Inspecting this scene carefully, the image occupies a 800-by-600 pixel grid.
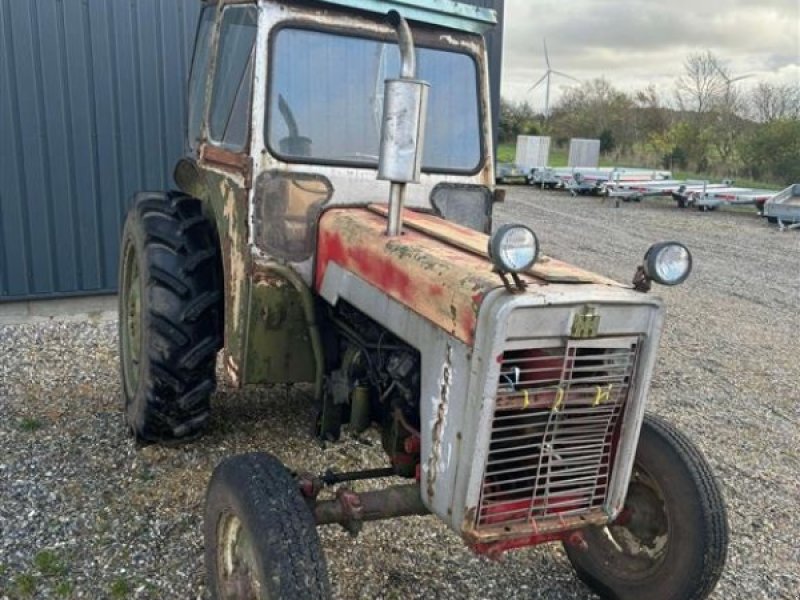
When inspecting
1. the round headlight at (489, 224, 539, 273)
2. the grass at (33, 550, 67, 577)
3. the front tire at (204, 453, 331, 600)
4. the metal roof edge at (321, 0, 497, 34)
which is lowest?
the grass at (33, 550, 67, 577)

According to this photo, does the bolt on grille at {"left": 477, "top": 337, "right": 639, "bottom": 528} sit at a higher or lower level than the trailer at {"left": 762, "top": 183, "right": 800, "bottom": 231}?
higher

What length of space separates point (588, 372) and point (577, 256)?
8830mm

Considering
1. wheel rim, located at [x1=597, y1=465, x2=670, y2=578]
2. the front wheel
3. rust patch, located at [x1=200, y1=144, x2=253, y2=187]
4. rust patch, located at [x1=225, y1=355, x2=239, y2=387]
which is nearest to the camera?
the front wheel

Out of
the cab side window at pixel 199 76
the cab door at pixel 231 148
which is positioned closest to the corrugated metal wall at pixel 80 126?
the cab side window at pixel 199 76

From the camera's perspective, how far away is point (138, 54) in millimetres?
6105

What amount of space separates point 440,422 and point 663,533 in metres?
1.11

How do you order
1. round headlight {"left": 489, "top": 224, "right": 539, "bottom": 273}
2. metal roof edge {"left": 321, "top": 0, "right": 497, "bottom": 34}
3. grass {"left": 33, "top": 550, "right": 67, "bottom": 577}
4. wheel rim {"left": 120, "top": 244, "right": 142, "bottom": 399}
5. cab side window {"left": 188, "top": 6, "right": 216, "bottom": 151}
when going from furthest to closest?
1. wheel rim {"left": 120, "top": 244, "right": 142, "bottom": 399}
2. cab side window {"left": 188, "top": 6, "right": 216, "bottom": 151}
3. metal roof edge {"left": 321, "top": 0, "right": 497, "bottom": 34}
4. grass {"left": 33, "top": 550, "right": 67, "bottom": 577}
5. round headlight {"left": 489, "top": 224, "right": 539, "bottom": 273}

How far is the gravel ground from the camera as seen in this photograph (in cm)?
303

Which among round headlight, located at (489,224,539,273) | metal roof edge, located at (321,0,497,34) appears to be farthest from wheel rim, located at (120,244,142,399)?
round headlight, located at (489,224,539,273)

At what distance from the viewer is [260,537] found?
2.24 meters

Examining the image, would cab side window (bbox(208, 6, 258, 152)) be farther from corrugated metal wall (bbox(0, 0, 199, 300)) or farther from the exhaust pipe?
corrugated metal wall (bbox(0, 0, 199, 300))

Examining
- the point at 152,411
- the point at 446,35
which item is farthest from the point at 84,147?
the point at 446,35

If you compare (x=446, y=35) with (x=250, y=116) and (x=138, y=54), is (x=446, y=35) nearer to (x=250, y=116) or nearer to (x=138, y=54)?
(x=250, y=116)

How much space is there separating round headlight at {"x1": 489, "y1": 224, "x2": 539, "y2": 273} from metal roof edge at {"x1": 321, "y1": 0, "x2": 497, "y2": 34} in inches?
62.6
